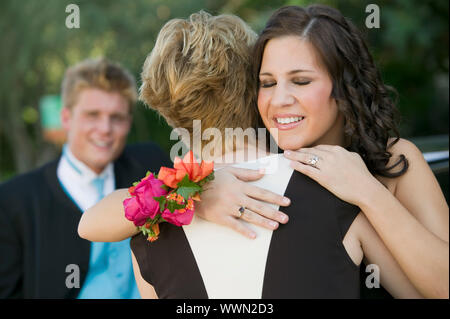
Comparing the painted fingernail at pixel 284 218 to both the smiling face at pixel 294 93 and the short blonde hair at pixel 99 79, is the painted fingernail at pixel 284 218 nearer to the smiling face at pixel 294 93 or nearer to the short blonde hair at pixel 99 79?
the smiling face at pixel 294 93

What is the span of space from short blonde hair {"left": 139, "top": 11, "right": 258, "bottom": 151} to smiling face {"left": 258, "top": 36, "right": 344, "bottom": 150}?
0.29ft

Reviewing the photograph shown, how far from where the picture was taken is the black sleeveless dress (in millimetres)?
1554

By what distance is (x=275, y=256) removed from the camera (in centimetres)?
159

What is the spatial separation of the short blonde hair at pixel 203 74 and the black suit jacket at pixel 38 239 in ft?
4.90

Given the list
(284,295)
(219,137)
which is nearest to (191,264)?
(284,295)

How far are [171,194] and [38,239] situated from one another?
1.89 m

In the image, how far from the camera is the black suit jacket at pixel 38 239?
3.01 m

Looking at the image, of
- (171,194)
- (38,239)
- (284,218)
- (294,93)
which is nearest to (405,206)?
(284,218)

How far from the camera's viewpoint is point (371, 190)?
1.57 metres

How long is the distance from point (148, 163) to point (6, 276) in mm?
1183

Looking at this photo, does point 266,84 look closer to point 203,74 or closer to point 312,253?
point 203,74

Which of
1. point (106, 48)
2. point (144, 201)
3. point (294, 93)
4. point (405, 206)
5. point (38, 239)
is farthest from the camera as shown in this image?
point (106, 48)

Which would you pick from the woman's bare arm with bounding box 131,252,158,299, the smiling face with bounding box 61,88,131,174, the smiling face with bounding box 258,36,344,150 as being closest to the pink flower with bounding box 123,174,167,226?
the woman's bare arm with bounding box 131,252,158,299

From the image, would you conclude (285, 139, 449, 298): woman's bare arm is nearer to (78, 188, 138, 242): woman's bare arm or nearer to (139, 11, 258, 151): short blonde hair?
(139, 11, 258, 151): short blonde hair
